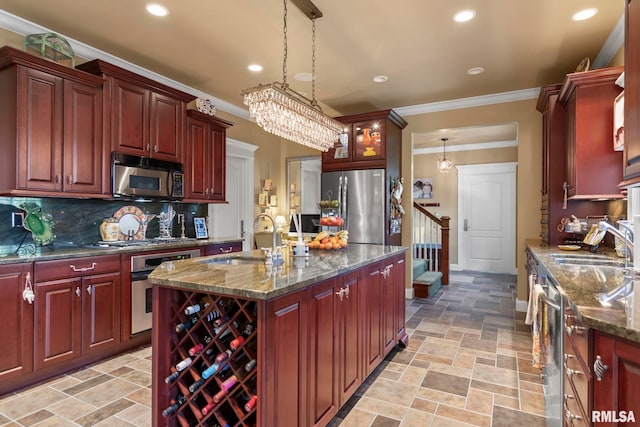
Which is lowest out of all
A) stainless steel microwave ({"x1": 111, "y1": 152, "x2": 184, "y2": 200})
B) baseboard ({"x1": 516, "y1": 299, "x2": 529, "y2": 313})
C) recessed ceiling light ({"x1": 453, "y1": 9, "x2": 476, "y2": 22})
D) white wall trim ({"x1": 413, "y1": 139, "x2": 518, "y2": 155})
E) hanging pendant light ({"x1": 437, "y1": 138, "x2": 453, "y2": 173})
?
baseboard ({"x1": 516, "y1": 299, "x2": 529, "y2": 313})

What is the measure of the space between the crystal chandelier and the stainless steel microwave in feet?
4.45

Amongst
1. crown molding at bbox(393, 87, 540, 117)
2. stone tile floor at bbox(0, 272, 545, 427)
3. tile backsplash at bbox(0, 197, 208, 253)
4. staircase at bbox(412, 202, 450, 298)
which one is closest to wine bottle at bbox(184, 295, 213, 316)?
stone tile floor at bbox(0, 272, 545, 427)

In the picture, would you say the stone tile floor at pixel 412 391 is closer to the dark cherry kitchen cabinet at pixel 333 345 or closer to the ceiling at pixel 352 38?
the dark cherry kitchen cabinet at pixel 333 345

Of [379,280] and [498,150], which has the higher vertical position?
[498,150]

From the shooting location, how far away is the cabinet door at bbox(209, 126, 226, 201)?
4371mm

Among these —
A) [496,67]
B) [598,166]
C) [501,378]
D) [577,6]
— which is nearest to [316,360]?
[501,378]

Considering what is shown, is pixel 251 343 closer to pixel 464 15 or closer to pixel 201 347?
pixel 201 347

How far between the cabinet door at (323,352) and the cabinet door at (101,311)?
205cm

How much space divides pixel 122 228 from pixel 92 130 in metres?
1.07

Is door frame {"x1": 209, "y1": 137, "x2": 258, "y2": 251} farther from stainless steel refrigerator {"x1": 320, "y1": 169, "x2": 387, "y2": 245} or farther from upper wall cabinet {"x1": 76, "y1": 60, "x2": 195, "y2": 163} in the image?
upper wall cabinet {"x1": 76, "y1": 60, "x2": 195, "y2": 163}

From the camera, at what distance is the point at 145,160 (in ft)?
11.5

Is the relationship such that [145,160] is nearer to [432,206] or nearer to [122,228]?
[122,228]

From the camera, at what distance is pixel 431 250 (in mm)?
6434

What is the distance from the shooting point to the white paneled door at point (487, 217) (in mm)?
7230
